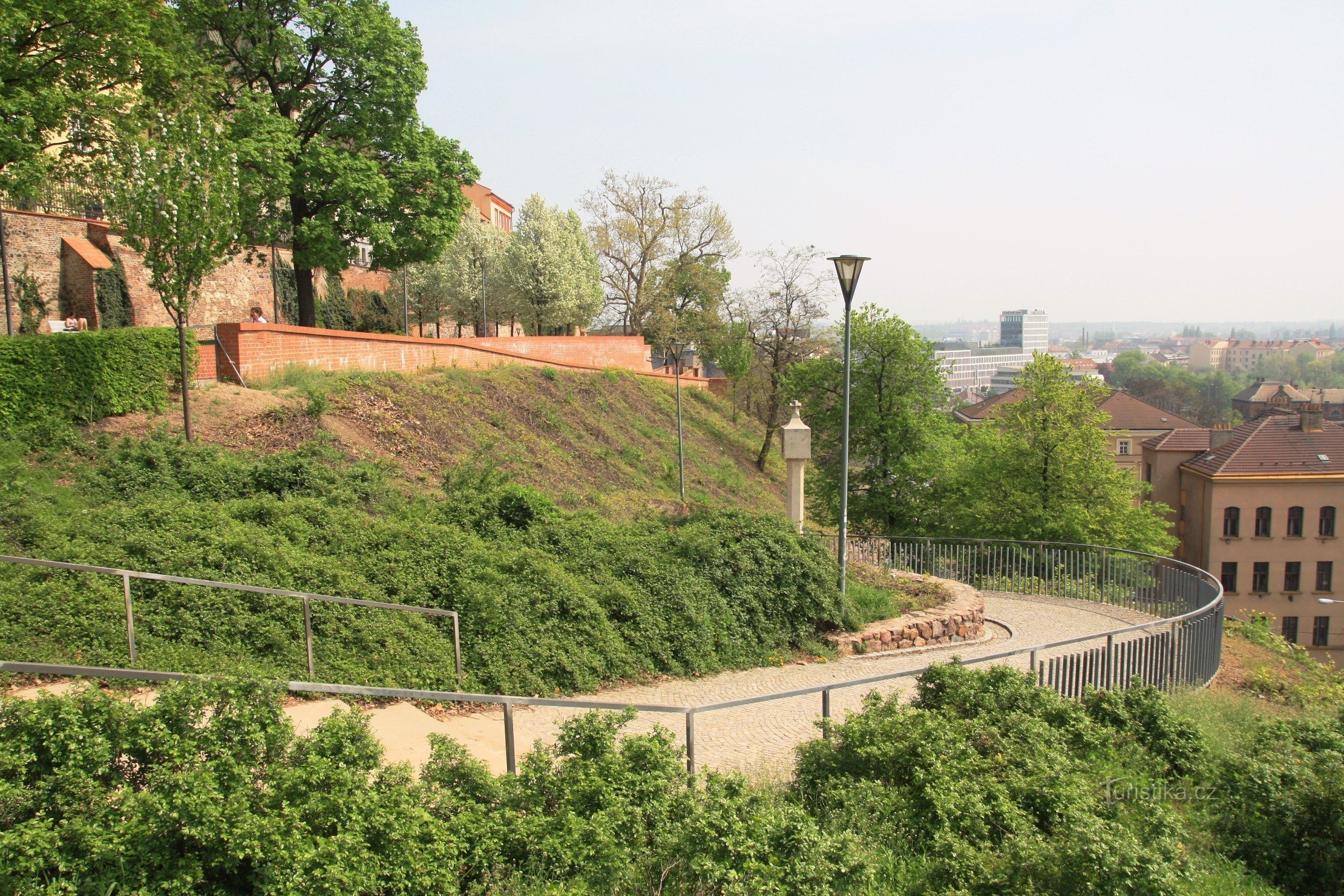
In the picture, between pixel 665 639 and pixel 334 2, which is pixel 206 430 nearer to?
pixel 665 639

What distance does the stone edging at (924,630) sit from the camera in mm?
12680

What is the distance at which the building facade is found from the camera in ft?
141

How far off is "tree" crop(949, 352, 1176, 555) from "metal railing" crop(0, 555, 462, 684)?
20.2m

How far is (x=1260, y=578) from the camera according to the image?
43.8m

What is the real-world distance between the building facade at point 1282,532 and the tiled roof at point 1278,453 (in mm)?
49

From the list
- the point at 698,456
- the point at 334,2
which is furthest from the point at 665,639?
the point at 698,456

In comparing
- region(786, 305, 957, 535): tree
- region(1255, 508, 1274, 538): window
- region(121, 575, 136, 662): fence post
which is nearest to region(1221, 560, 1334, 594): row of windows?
region(1255, 508, 1274, 538): window

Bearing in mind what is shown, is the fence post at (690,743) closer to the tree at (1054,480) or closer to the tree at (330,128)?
the tree at (330,128)

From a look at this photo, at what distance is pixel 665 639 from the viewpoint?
10977mm

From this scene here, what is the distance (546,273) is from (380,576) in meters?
33.1

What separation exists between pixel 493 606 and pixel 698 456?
25.3 metres

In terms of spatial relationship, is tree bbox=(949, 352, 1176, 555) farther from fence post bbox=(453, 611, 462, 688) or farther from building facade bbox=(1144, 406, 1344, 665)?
fence post bbox=(453, 611, 462, 688)

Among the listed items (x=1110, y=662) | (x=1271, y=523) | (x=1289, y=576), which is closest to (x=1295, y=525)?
(x=1271, y=523)

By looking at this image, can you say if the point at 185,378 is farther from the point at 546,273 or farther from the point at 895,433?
the point at 546,273
